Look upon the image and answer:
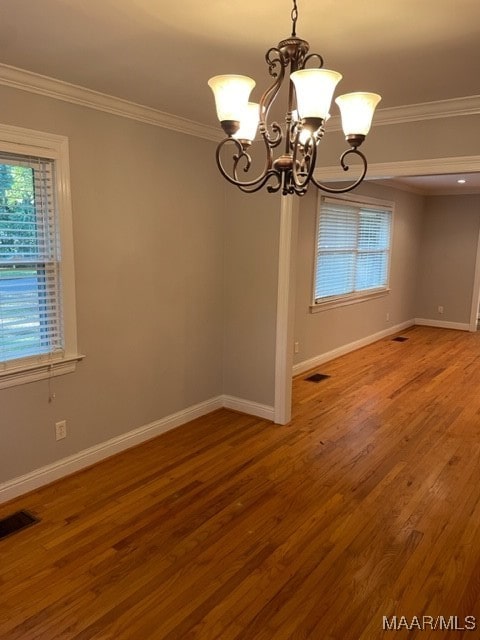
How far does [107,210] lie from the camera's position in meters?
3.12

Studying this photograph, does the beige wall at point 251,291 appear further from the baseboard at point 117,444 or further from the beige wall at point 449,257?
the beige wall at point 449,257

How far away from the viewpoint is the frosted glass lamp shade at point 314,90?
58.4 inches

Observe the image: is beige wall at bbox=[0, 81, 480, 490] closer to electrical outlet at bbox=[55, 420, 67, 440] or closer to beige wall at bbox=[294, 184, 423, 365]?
electrical outlet at bbox=[55, 420, 67, 440]

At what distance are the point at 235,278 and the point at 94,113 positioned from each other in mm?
1724

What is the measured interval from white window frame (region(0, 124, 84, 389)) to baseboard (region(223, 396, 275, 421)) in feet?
5.41

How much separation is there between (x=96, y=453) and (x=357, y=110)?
2.72 meters

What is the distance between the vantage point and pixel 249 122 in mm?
1839

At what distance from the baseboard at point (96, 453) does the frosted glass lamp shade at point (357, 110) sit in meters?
2.62

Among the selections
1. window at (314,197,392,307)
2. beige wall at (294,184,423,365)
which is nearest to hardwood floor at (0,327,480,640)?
beige wall at (294,184,423,365)

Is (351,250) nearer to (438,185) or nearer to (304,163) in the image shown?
(438,185)

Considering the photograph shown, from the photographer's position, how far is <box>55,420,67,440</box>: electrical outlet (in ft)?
9.96

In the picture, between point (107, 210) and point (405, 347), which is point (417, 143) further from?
point (405, 347)

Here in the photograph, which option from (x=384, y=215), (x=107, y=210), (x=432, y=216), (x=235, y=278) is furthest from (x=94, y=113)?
(x=432, y=216)

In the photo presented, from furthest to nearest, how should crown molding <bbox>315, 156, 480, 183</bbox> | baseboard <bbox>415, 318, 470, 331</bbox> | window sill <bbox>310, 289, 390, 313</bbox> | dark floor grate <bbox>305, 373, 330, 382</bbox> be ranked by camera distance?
baseboard <bbox>415, 318, 470, 331</bbox>, window sill <bbox>310, 289, 390, 313</bbox>, dark floor grate <bbox>305, 373, 330, 382</bbox>, crown molding <bbox>315, 156, 480, 183</bbox>
